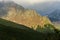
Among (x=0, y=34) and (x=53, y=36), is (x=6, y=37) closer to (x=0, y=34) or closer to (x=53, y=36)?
(x=0, y=34)

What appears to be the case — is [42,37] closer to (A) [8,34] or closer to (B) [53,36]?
(B) [53,36]

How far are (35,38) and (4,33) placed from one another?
13.8 m

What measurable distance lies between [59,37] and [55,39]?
2.70 m

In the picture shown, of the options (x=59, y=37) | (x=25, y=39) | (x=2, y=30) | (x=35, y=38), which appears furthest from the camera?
(x=59, y=37)

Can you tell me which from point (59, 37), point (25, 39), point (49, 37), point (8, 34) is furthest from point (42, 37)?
point (8, 34)

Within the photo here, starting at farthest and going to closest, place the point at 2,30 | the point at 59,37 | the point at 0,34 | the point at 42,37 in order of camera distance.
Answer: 1. the point at 59,37
2. the point at 42,37
3. the point at 2,30
4. the point at 0,34

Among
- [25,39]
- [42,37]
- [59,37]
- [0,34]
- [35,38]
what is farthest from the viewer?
[59,37]

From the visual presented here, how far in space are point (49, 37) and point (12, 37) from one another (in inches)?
746

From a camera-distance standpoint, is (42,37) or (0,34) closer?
(0,34)

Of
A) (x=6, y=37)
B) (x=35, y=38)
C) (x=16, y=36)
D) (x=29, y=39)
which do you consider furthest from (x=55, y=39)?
(x=6, y=37)

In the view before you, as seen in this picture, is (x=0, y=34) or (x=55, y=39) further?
(x=55, y=39)

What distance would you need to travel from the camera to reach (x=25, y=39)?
164 feet

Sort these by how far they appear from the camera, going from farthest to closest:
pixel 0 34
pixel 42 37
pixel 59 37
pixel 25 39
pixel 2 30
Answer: pixel 59 37, pixel 42 37, pixel 25 39, pixel 2 30, pixel 0 34

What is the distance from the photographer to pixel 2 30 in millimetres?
45844
